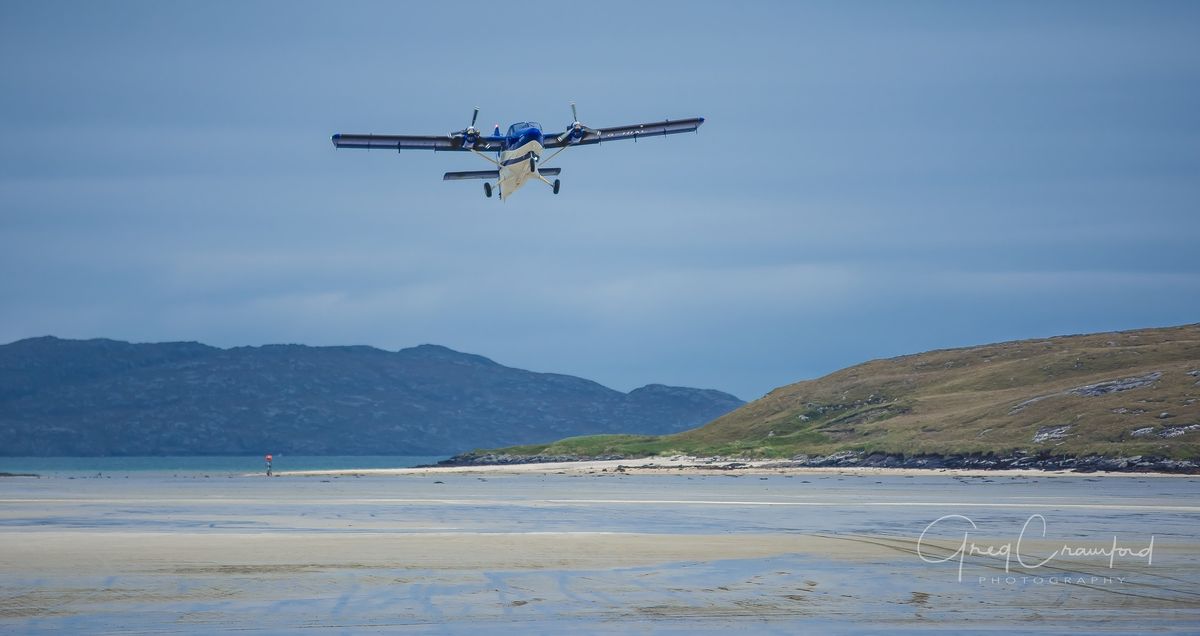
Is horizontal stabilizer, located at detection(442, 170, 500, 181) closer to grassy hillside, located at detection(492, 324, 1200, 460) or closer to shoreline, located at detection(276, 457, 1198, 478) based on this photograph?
shoreline, located at detection(276, 457, 1198, 478)

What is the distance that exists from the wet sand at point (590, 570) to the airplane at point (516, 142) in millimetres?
24964

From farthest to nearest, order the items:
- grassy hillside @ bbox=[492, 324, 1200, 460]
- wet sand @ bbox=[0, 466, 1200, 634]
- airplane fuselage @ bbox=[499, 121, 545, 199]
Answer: grassy hillside @ bbox=[492, 324, 1200, 460] → airplane fuselage @ bbox=[499, 121, 545, 199] → wet sand @ bbox=[0, 466, 1200, 634]

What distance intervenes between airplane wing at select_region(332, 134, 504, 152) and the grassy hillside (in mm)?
56816

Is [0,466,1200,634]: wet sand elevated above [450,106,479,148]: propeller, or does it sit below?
below

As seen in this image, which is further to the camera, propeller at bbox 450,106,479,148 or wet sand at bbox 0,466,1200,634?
propeller at bbox 450,106,479,148

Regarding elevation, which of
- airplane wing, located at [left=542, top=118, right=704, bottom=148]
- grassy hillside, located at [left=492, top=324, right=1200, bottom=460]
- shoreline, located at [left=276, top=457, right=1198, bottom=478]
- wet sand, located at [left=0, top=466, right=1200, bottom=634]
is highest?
airplane wing, located at [left=542, top=118, right=704, bottom=148]

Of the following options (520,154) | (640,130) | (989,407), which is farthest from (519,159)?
(989,407)

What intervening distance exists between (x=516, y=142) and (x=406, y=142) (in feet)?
27.6

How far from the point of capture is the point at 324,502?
58250mm

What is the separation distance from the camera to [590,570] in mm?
28531

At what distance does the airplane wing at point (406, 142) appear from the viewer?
73.5m

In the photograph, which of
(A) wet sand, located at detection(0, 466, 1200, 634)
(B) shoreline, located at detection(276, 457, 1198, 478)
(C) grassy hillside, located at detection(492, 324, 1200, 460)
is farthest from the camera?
(C) grassy hillside, located at detection(492, 324, 1200, 460)

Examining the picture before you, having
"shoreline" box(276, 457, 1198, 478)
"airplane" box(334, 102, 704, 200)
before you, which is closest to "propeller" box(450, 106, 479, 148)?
"airplane" box(334, 102, 704, 200)

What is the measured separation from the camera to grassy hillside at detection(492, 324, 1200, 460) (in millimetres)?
108188
